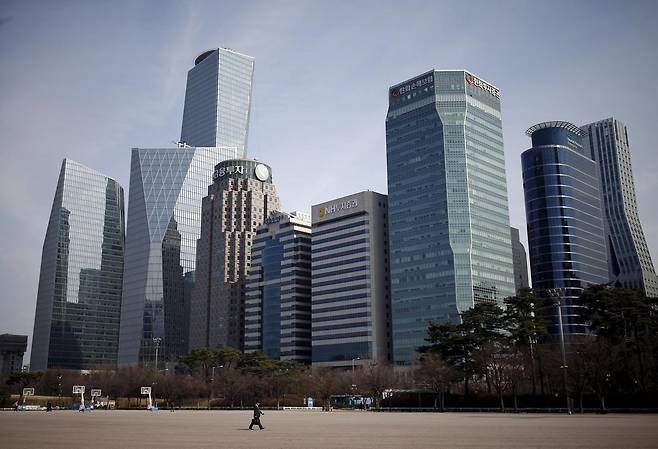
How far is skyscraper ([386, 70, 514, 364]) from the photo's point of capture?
159625mm

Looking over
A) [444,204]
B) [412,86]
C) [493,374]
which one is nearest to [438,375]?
[493,374]

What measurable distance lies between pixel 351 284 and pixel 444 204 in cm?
3657

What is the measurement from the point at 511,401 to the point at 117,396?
9148cm

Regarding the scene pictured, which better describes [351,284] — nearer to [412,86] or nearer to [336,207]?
[336,207]

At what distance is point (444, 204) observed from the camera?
16312 cm

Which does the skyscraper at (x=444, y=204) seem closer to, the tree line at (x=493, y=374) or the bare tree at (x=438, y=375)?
the tree line at (x=493, y=374)

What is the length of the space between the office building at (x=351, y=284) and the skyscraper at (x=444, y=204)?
695 centimetres

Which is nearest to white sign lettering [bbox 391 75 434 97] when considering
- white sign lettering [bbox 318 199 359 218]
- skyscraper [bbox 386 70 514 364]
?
skyscraper [bbox 386 70 514 364]

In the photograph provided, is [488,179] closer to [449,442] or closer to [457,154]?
[457,154]

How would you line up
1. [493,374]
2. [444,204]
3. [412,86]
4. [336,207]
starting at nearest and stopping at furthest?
[493,374]
[444,204]
[412,86]
[336,207]

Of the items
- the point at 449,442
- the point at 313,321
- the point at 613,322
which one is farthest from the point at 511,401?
the point at 313,321

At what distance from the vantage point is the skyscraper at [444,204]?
160m

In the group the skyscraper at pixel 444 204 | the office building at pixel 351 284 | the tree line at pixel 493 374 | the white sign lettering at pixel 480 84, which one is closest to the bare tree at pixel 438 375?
the tree line at pixel 493 374

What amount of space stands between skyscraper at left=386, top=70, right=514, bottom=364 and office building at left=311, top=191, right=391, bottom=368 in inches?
274
